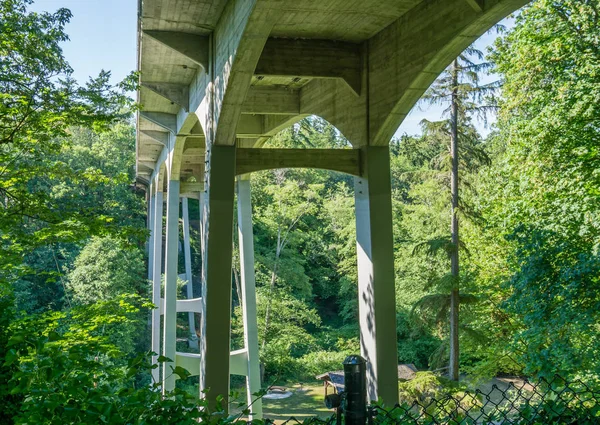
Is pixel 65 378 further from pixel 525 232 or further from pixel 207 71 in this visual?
pixel 525 232

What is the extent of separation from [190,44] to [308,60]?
1703 mm

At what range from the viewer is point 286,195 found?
85.9 ft

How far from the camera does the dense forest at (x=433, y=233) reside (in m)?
3.13

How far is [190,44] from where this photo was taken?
824cm

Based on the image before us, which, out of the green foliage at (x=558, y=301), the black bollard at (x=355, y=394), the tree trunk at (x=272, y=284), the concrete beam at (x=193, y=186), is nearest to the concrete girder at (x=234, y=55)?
the black bollard at (x=355, y=394)

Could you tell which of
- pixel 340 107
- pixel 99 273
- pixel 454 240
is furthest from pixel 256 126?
pixel 99 273

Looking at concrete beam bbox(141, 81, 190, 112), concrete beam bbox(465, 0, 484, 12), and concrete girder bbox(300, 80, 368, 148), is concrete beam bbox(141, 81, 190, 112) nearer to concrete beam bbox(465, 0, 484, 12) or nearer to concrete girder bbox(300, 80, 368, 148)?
concrete girder bbox(300, 80, 368, 148)

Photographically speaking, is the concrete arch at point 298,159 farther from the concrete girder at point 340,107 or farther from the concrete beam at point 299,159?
the concrete girder at point 340,107

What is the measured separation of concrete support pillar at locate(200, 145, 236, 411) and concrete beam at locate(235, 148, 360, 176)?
0.42 m

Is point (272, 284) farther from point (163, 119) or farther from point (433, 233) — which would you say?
point (163, 119)

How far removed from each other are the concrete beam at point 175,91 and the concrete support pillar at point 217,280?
9.69 ft

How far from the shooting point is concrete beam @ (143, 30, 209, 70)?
813 centimetres

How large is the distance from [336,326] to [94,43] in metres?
20.8

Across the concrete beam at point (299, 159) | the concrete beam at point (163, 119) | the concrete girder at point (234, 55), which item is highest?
the concrete beam at point (163, 119)
